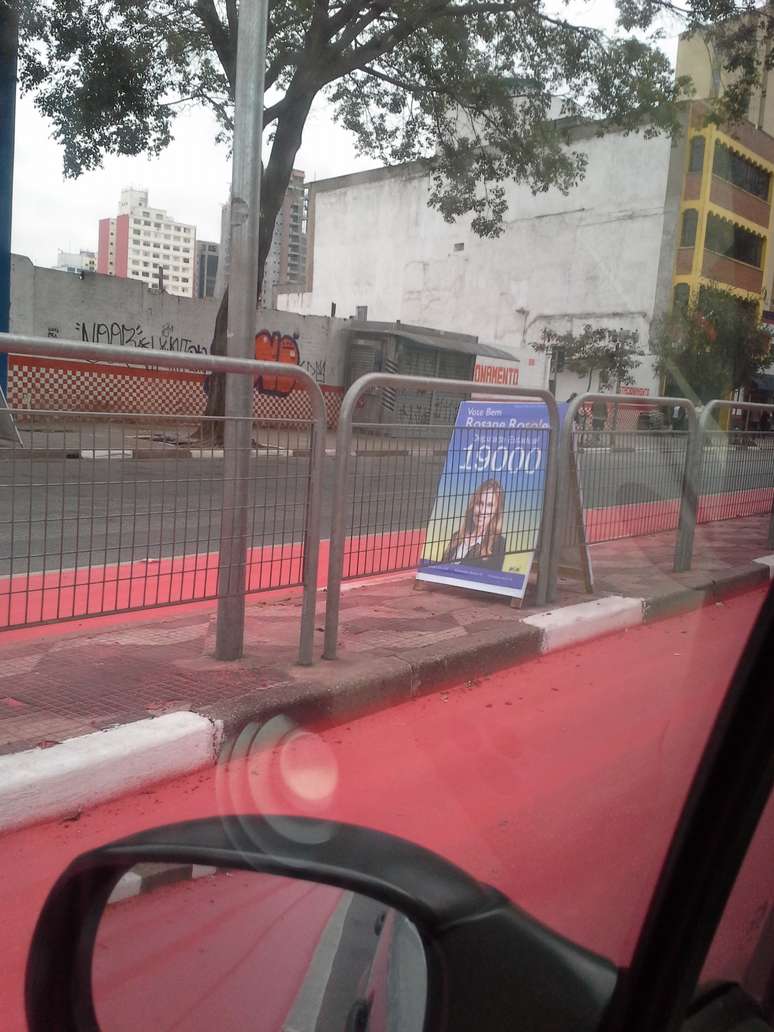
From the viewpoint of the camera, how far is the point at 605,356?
8.12 m

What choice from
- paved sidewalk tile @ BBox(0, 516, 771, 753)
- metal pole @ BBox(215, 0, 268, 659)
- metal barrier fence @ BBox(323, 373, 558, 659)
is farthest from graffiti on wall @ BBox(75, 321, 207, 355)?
metal pole @ BBox(215, 0, 268, 659)

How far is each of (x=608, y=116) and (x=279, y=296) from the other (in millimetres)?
23792

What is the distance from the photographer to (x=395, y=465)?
4965mm

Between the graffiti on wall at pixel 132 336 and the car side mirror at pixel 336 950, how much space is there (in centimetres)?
1941

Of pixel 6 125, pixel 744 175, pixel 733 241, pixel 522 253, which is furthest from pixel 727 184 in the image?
pixel 6 125

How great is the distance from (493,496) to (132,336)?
1785 centimetres

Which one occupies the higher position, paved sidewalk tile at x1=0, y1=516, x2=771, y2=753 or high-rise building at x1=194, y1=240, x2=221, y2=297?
high-rise building at x1=194, y1=240, x2=221, y2=297

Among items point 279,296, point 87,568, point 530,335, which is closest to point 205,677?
point 87,568

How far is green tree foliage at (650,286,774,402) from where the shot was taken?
691 centimetres

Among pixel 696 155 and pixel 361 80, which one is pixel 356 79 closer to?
pixel 361 80

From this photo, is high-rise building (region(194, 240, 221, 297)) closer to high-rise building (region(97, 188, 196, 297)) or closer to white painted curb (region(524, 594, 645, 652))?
high-rise building (region(97, 188, 196, 297))

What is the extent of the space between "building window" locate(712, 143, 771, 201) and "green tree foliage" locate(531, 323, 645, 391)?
422 centimetres

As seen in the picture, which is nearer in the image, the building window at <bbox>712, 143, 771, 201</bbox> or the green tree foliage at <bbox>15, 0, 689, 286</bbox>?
the building window at <bbox>712, 143, 771, 201</bbox>

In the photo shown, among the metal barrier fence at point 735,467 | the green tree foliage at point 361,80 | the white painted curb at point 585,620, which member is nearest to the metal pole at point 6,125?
the green tree foliage at point 361,80
